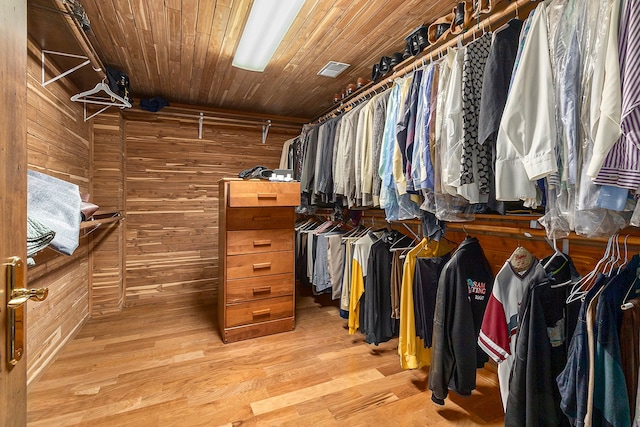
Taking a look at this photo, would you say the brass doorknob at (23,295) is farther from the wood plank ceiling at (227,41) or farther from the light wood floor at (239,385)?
the wood plank ceiling at (227,41)

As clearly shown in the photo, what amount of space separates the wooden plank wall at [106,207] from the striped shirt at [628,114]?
3.50 metres

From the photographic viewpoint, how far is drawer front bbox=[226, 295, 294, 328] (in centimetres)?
237

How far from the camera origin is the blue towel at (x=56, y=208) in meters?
1.37

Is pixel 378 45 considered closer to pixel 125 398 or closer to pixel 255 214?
pixel 255 214

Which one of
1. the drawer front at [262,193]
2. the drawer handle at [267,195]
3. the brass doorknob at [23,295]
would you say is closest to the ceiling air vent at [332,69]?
the drawer front at [262,193]

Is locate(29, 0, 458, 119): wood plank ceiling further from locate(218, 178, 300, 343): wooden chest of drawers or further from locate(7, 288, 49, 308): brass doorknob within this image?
locate(7, 288, 49, 308): brass doorknob

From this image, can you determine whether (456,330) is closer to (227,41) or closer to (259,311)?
(259,311)

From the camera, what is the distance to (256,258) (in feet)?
7.95

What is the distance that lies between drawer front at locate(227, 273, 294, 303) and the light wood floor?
13.3 inches

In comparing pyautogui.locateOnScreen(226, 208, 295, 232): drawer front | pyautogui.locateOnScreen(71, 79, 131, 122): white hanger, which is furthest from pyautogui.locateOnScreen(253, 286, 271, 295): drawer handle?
pyautogui.locateOnScreen(71, 79, 131, 122): white hanger

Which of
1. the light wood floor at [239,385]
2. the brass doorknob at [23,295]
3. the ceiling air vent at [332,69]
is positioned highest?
the ceiling air vent at [332,69]

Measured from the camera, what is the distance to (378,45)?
2156 mm

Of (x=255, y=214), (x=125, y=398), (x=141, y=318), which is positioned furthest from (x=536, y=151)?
(x=141, y=318)

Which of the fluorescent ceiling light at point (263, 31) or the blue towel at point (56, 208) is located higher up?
the fluorescent ceiling light at point (263, 31)
